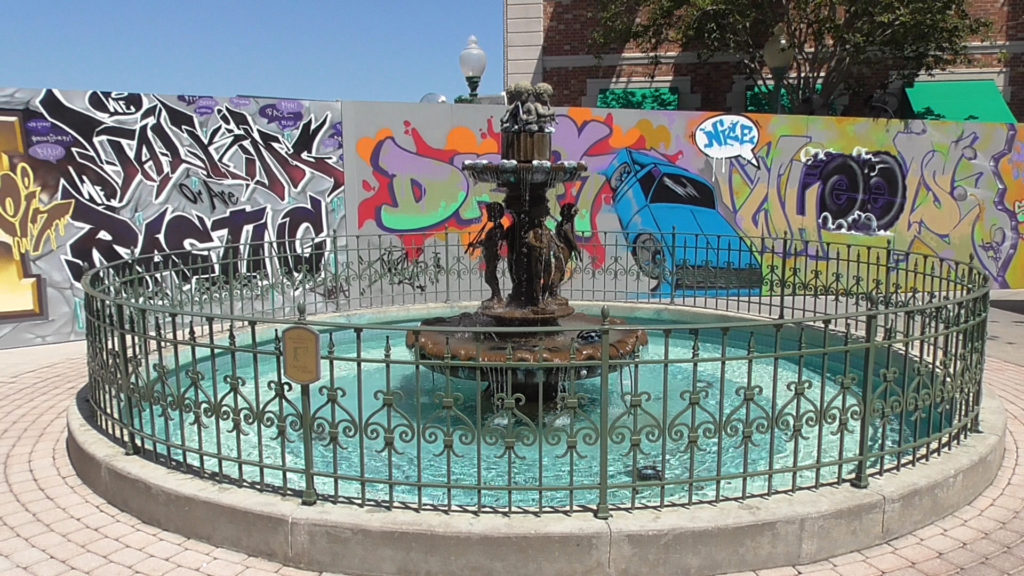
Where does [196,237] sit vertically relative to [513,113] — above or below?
below

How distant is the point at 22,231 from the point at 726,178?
11.1 meters

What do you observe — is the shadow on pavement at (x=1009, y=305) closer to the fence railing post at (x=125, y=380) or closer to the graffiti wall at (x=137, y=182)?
the graffiti wall at (x=137, y=182)

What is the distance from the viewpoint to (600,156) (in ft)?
42.7

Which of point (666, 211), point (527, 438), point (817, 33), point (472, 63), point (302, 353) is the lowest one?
point (527, 438)

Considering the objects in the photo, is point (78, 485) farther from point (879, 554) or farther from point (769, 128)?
point (769, 128)

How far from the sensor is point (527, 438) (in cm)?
474

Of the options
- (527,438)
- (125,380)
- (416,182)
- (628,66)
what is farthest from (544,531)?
(628,66)

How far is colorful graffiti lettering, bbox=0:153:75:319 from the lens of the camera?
31.0 ft

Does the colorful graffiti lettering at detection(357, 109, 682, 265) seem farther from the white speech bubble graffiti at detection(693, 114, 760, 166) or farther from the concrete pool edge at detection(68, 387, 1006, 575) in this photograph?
the concrete pool edge at detection(68, 387, 1006, 575)

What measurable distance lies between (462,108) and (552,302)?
5.84 m

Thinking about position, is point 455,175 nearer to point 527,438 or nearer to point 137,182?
point 137,182

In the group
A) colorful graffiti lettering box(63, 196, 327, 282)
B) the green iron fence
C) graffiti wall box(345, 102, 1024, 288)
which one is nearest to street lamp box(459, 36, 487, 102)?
graffiti wall box(345, 102, 1024, 288)

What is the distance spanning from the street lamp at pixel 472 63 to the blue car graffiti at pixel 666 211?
2884mm

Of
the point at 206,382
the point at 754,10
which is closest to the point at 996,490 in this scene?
the point at 206,382
